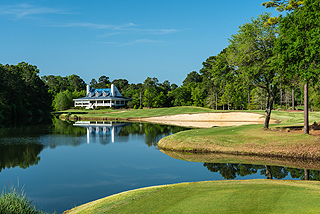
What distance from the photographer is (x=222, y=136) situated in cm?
2816

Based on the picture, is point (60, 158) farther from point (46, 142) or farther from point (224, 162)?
point (224, 162)

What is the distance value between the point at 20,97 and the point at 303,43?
8786 centimetres

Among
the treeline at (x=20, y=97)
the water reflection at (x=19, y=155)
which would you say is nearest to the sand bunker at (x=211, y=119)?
the water reflection at (x=19, y=155)

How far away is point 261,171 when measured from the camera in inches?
750

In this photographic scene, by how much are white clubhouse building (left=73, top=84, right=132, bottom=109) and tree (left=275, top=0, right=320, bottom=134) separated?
103 m

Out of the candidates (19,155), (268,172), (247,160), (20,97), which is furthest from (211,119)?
(20,97)

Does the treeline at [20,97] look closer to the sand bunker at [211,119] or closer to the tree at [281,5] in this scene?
the sand bunker at [211,119]

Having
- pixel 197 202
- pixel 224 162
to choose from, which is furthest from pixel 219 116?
pixel 197 202

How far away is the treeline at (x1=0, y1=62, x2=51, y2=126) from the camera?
7644cm

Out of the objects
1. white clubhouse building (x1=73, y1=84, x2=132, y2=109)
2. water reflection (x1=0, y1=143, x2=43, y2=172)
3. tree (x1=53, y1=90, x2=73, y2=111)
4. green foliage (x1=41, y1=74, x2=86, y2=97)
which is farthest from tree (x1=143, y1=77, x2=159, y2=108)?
water reflection (x1=0, y1=143, x2=43, y2=172)

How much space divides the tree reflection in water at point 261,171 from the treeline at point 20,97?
6003cm

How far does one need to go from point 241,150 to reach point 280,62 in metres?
8.08

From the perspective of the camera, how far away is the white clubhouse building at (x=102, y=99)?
402 ft

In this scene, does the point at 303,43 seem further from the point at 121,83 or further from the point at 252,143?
the point at 121,83
